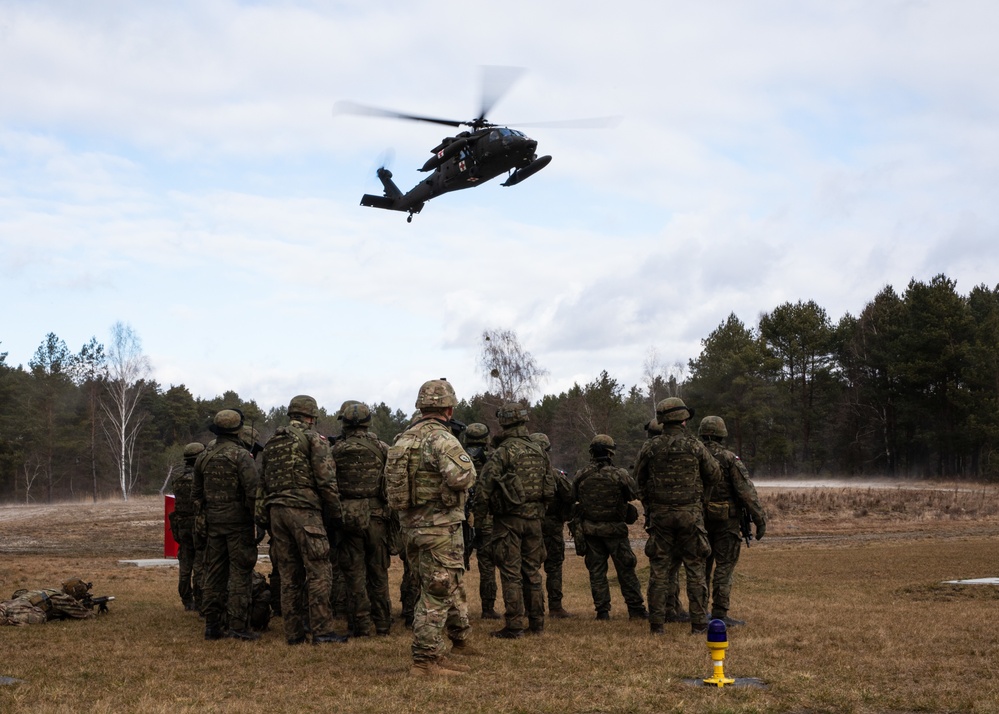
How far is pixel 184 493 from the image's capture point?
12203 millimetres

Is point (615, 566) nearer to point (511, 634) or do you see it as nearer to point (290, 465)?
point (511, 634)

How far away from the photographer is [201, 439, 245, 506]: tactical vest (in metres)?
9.88

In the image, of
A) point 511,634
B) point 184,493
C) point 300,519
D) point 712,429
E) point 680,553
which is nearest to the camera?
point 300,519

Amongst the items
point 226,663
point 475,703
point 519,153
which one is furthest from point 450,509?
point 519,153

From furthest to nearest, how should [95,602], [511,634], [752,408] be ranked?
[752,408], [95,602], [511,634]

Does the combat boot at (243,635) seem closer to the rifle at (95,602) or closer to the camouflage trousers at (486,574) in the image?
the rifle at (95,602)

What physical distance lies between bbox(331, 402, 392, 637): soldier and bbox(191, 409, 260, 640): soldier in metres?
0.97

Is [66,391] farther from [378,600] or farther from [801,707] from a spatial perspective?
[801,707]

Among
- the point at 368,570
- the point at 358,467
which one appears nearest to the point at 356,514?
the point at 358,467

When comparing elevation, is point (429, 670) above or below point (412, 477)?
below

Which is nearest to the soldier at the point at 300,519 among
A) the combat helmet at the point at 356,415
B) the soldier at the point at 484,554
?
the combat helmet at the point at 356,415

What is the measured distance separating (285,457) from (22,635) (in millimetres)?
3591

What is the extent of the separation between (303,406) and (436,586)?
110 inches

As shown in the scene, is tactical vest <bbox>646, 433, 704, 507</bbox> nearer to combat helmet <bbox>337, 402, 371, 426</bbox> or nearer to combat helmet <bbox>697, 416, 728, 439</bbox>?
combat helmet <bbox>697, 416, 728, 439</bbox>
